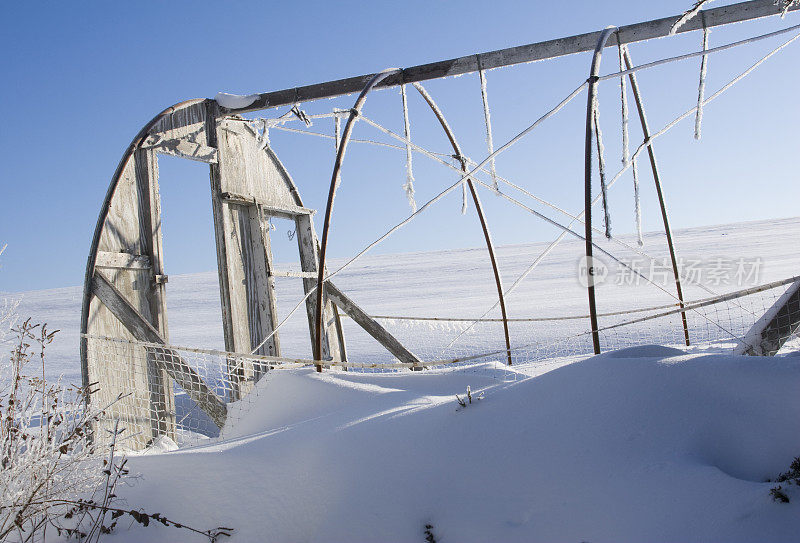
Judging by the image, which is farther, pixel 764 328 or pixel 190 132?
pixel 190 132

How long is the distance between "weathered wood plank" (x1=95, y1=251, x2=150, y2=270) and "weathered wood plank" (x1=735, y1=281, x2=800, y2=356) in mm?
5135

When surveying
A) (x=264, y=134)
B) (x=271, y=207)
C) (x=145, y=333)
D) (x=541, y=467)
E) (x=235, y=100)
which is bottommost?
(x=541, y=467)

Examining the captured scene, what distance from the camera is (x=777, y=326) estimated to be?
345 centimetres

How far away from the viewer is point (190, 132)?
608cm

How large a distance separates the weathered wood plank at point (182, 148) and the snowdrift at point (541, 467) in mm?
3723

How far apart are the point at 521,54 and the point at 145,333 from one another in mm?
4313

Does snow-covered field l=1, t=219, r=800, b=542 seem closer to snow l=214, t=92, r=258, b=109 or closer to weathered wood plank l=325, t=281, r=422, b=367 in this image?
weathered wood plank l=325, t=281, r=422, b=367

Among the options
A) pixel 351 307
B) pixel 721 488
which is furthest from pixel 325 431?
pixel 351 307

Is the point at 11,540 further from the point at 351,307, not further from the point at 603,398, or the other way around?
the point at 351,307

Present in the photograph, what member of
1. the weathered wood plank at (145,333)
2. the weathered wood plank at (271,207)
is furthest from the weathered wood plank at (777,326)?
the weathered wood plank at (271,207)

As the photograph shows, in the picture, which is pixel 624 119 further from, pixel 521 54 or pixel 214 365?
pixel 214 365

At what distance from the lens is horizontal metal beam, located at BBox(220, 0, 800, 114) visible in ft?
16.2

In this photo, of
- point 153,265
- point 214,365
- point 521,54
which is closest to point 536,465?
point 214,365

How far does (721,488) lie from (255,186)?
5940 millimetres
